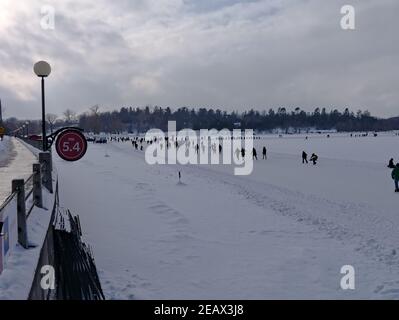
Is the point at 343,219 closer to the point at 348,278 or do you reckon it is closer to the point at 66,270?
the point at 348,278

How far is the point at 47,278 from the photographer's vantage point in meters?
6.30

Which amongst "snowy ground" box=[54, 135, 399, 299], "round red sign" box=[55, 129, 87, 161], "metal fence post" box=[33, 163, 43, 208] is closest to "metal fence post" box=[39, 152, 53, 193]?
"round red sign" box=[55, 129, 87, 161]

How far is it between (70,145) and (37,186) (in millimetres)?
A: 2251

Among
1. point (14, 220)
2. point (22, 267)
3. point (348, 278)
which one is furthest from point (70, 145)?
point (348, 278)

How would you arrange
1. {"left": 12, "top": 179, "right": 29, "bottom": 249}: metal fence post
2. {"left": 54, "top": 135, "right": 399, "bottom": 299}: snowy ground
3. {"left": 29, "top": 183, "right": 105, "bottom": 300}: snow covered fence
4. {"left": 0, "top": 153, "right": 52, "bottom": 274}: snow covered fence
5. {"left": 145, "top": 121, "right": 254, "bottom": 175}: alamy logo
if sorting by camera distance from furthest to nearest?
{"left": 145, "top": 121, "right": 254, "bottom": 175}: alamy logo → {"left": 54, "top": 135, "right": 399, "bottom": 299}: snowy ground → {"left": 29, "top": 183, "right": 105, "bottom": 300}: snow covered fence → {"left": 12, "top": 179, "right": 29, "bottom": 249}: metal fence post → {"left": 0, "top": 153, "right": 52, "bottom": 274}: snow covered fence

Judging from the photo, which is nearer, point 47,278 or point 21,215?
point 21,215

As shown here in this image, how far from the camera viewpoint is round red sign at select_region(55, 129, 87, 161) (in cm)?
1041

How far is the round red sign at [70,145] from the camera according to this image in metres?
10.4

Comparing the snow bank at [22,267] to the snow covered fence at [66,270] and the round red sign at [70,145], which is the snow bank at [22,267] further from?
the round red sign at [70,145]

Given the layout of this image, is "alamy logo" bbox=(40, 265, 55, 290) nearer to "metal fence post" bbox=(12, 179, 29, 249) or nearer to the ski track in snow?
"metal fence post" bbox=(12, 179, 29, 249)

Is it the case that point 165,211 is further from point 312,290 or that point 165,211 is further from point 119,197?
point 312,290

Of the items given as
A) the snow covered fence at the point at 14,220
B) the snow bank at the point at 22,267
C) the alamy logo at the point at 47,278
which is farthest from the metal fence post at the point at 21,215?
the alamy logo at the point at 47,278

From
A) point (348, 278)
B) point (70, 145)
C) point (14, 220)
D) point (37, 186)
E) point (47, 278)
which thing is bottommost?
point (348, 278)

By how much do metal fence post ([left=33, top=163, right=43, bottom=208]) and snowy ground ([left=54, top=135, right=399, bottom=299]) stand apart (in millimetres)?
1877
